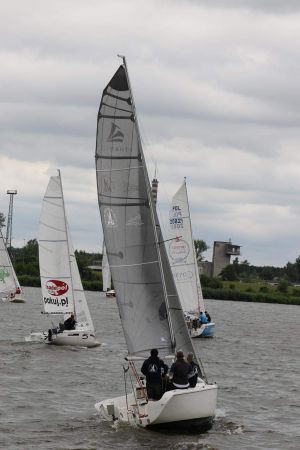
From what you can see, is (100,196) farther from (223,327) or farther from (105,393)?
(223,327)

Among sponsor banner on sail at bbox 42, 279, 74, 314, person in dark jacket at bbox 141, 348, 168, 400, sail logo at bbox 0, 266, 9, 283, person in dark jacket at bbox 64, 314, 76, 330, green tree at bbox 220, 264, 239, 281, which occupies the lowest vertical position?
person in dark jacket at bbox 141, 348, 168, 400

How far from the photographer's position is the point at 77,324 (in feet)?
148

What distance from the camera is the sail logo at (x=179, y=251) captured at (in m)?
53.3

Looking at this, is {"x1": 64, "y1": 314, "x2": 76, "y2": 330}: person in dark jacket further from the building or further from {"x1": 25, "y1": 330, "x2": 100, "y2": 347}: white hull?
the building

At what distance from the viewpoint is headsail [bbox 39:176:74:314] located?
46969 millimetres

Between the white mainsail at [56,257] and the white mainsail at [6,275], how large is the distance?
1355 inches

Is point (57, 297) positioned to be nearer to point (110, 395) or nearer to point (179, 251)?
point (179, 251)

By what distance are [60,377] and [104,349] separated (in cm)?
1052

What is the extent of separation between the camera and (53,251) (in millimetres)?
47469

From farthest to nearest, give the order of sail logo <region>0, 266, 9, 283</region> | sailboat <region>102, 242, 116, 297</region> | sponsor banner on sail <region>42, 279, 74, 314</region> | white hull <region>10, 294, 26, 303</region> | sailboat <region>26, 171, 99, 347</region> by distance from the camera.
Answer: sailboat <region>102, 242, 116, 297</region>
white hull <region>10, 294, 26, 303</region>
sail logo <region>0, 266, 9, 283</region>
sponsor banner on sail <region>42, 279, 74, 314</region>
sailboat <region>26, 171, 99, 347</region>

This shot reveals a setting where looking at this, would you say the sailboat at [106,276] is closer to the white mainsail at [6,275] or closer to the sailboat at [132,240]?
the white mainsail at [6,275]

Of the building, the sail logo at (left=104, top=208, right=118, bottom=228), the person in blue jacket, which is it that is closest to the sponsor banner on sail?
the person in blue jacket

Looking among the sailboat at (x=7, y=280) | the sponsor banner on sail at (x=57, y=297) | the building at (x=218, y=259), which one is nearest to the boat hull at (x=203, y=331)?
the sponsor banner on sail at (x=57, y=297)

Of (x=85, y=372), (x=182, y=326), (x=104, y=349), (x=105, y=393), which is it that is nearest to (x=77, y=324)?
(x=104, y=349)
